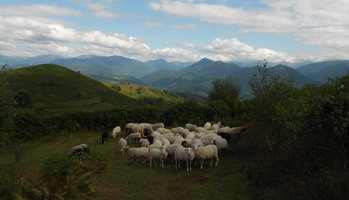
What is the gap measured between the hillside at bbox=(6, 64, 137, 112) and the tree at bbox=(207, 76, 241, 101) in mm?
61162

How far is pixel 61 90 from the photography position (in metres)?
121

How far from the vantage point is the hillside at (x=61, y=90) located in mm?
100625

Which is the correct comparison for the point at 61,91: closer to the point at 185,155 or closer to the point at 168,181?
the point at 185,155

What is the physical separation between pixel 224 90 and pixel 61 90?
100 meters

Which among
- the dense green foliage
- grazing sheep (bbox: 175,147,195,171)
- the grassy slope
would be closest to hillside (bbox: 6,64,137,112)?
the grassy slope

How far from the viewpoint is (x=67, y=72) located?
158 meters

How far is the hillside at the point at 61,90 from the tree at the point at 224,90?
201 feet

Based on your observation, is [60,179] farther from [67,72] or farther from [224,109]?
[67,72]

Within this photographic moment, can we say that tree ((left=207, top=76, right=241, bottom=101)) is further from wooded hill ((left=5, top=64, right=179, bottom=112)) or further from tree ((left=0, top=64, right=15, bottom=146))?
wooded hill ((left=5, top=64, right=179, bottom=112))

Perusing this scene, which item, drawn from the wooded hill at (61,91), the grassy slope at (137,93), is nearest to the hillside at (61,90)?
the wooded hill at (61,91)

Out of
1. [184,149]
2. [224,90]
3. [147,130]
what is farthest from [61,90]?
[184,149]

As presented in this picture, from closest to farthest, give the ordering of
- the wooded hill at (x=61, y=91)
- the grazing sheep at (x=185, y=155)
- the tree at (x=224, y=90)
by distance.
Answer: the grazing sheep at (x=185, y=155) < the tree at (x=224, y=90) < the wooded hill at (x=61, y=91)

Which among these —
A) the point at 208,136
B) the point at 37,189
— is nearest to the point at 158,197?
the point at 37,189

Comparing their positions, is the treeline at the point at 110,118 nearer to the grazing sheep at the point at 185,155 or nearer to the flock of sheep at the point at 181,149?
the flock of sheep at the point at 181,149
